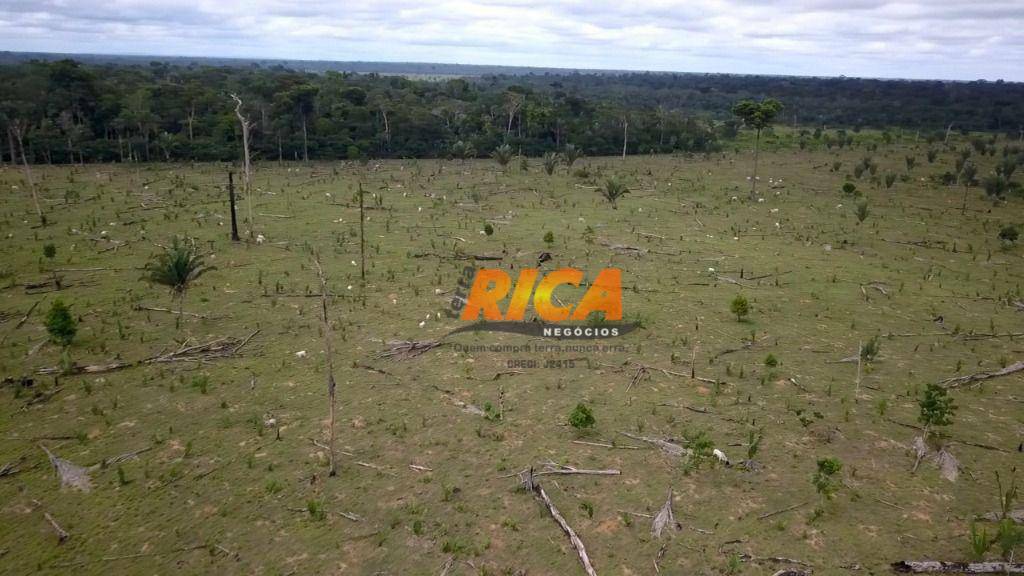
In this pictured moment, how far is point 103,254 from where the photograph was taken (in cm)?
1995

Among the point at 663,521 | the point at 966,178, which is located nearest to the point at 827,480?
the point at 663,521

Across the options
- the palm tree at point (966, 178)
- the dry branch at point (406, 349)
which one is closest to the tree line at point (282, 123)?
the palm tree at point (966, 178)

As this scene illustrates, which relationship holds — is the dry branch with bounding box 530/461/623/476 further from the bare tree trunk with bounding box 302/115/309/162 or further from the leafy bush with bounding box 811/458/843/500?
the bare tree trunk with bounding box 302/115/309/162

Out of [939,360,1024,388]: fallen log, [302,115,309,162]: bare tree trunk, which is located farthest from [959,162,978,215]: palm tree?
[302,115,309,162]: bare tree trunk

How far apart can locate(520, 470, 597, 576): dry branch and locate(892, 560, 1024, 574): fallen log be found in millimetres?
3606

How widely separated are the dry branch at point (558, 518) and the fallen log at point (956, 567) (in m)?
3.61

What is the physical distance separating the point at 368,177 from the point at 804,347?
2849cm

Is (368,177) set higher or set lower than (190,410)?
higher

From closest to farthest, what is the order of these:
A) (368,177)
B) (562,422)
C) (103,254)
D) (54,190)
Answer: (562,422), (103,254), (54,190), (368,177)

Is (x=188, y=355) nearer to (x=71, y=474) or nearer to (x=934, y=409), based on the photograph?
(x=71, y=474)

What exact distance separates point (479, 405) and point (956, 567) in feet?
23.5

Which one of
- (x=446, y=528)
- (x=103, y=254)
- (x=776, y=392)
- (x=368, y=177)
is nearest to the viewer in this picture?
(x=446, y=528)

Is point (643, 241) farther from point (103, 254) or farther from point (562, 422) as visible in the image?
point (103, 254)

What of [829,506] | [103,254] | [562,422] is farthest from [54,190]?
[829,506]
